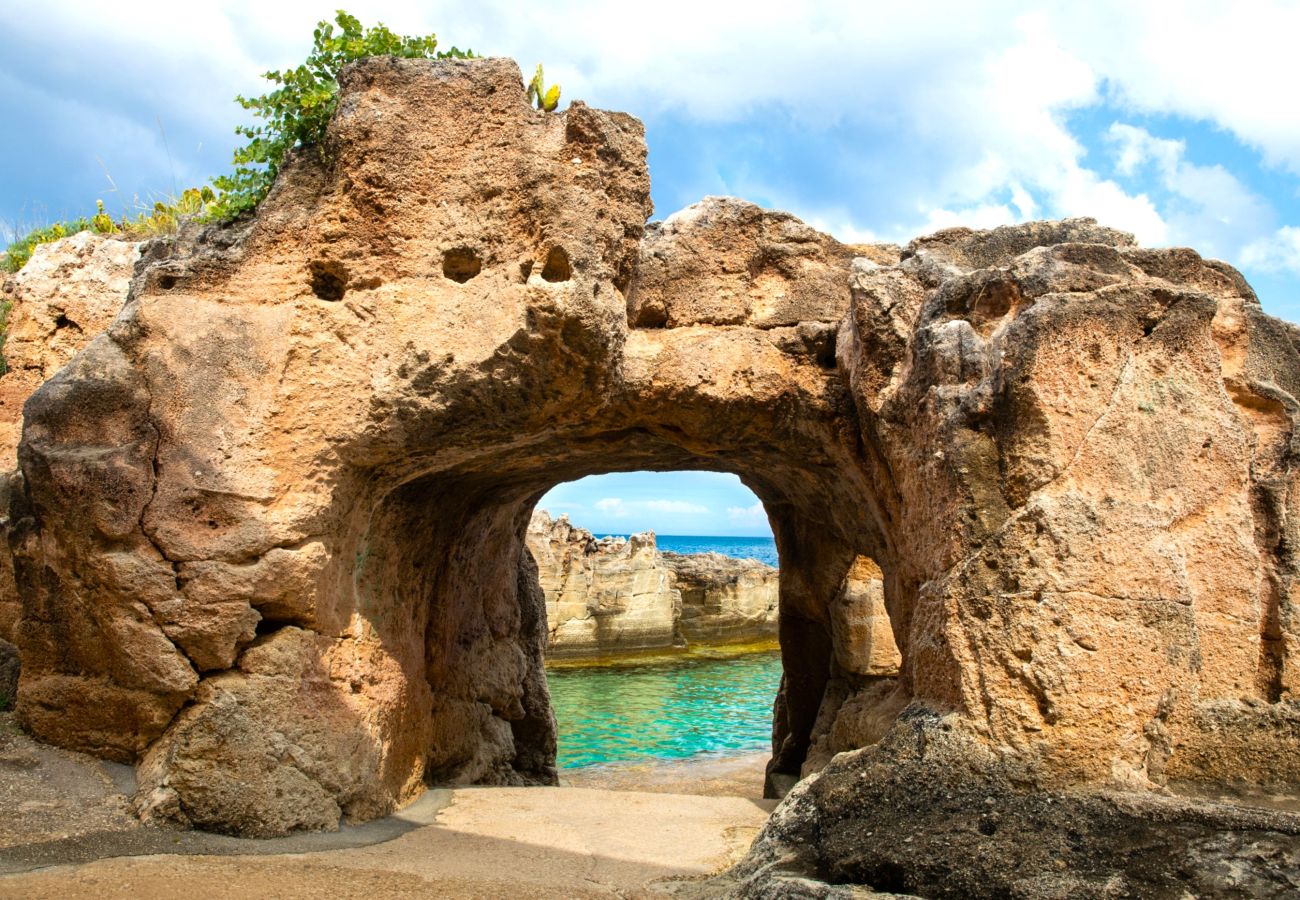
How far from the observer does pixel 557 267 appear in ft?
16.0

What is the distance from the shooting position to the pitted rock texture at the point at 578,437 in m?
3.78

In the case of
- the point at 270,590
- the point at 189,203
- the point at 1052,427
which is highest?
the point at 189,203

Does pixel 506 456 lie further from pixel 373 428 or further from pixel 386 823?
pixel 386 823

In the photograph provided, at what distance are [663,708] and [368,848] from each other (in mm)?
13050

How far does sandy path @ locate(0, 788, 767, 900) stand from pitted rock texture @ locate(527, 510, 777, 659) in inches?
585

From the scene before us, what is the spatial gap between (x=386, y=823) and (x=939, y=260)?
4.18 metres

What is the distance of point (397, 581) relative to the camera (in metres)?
6.14

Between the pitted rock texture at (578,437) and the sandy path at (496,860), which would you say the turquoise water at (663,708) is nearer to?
the sandy path at (496,860)

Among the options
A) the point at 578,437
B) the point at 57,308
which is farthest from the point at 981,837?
the point at 57,308

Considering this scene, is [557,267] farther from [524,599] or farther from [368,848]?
[524,599]

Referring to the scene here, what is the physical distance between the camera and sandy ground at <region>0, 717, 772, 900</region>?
365cm

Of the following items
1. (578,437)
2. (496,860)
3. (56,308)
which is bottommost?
(496,860)

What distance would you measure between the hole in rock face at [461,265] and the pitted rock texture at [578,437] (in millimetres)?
17

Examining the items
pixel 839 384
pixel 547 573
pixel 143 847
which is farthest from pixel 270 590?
pixel 547 573
